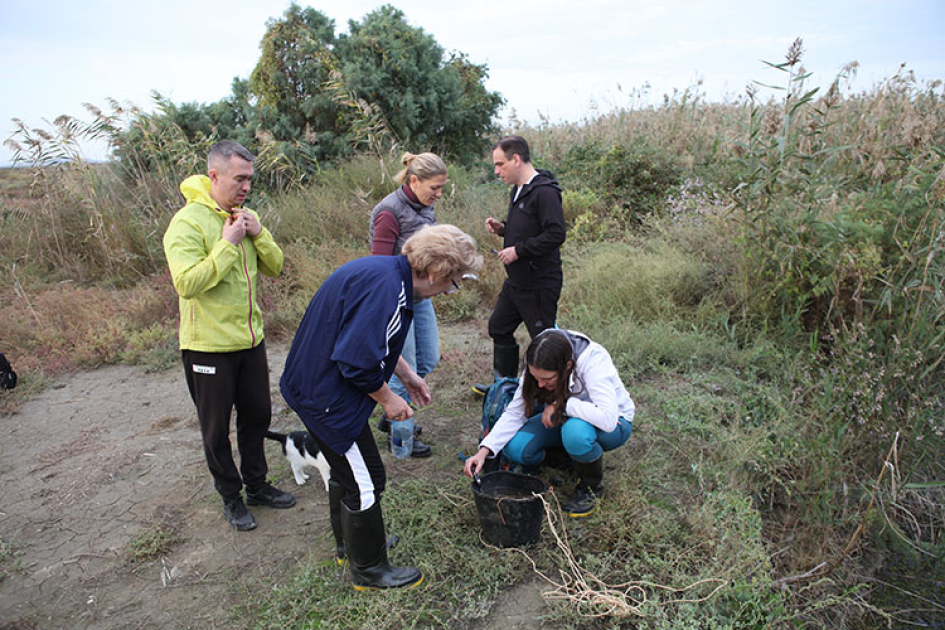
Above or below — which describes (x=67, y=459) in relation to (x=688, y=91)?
below

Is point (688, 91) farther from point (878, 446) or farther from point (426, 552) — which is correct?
point (426, 552)

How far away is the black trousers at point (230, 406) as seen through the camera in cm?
275

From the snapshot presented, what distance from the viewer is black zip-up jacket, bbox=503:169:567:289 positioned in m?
3.69

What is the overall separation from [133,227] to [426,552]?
263 inches

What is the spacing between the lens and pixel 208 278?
258cm

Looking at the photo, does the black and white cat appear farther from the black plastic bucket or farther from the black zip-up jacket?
the black zip-up jacket

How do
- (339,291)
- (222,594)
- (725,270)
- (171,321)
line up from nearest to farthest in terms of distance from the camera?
(339,291) → (222,594) → (725,270) → (171,321)

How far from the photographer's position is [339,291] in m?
2.14

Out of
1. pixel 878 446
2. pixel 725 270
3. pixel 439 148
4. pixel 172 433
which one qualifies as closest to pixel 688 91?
pixel 439 148

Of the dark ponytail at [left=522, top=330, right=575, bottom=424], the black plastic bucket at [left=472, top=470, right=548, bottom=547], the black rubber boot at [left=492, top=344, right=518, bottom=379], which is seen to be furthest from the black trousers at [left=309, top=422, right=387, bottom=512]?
the black rubber boot at [left=492, top=344, right=518, bottom=379]

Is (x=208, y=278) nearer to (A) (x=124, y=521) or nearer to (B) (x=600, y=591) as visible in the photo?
(A) (x=124, y=521)

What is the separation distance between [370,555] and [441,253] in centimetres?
132

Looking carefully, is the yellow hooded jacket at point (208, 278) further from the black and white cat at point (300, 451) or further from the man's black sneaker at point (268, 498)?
the man's black sneaker at point (268, 498)

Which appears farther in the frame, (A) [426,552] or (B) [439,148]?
(B) [439,148]
